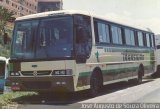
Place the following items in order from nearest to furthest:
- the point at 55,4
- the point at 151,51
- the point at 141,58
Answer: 1. the point at 141,58
2. the point at 151,51
3. the point at 55,4

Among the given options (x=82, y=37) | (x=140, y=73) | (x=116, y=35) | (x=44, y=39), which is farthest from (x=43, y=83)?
(x=140, y=73)

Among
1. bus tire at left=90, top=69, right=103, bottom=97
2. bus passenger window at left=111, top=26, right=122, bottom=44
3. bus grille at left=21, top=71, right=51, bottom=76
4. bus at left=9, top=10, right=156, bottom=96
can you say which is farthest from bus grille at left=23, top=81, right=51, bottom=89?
bus passenger window at left=111, top=26, right=122, bottom=44

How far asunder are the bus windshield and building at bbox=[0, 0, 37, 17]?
104 metres

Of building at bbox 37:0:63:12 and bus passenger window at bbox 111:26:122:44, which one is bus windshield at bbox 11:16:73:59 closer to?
bus passenger window at bbox 111:26:122:44

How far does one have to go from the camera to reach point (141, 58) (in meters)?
23.8

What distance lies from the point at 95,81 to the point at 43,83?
2467 mm

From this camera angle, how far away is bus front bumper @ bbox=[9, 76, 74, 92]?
46.6ft

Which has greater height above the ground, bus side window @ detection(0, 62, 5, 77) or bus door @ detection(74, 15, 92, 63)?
bus door @ detection(74, 15, 92, 63)

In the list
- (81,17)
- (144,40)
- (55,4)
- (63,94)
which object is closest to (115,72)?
(63,94)

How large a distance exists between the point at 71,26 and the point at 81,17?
82 cm

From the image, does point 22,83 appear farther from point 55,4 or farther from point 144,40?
point 55,4

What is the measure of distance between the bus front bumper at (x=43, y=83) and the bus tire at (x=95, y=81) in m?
1.88

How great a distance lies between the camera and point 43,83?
14586 millimetres

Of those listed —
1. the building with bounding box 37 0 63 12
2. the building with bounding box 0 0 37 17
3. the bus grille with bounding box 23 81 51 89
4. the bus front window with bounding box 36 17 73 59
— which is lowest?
the bus grille with bounding box 23 81 51 89
